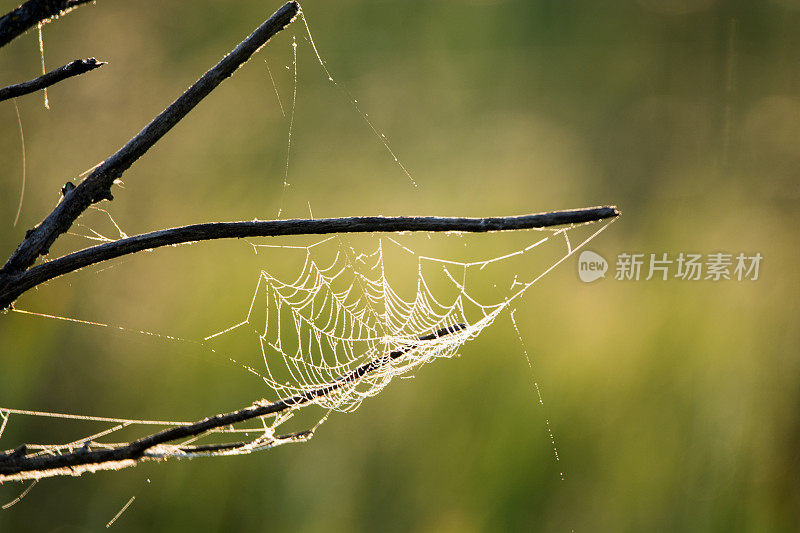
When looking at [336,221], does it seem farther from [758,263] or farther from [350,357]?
[758,263]

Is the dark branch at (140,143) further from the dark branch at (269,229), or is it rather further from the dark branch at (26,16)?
the dark branch at (26,16)

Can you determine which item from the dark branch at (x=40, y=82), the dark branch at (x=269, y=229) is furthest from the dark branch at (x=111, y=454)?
the dark branch at (x=40, y=82)

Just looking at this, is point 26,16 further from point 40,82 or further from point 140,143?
point 140,143

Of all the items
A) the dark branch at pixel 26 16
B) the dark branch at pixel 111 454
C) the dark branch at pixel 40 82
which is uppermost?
the dark branch at pixel 26 16

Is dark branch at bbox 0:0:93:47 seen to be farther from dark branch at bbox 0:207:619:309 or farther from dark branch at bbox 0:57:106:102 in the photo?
dark branch at bbox 0:207:619:309

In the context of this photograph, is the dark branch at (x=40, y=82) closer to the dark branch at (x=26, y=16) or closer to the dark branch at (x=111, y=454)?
the dark branch at (x=26, y=16)

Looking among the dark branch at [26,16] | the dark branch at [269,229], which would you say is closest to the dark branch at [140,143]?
the dark branch at [269,229]

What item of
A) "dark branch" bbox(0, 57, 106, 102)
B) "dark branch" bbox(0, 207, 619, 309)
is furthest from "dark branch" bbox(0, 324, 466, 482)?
"dark branch" bbox(0, 57, 106, 102)

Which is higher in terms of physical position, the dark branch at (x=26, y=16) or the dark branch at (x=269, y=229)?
the dark branch at (x=26, y=16)
